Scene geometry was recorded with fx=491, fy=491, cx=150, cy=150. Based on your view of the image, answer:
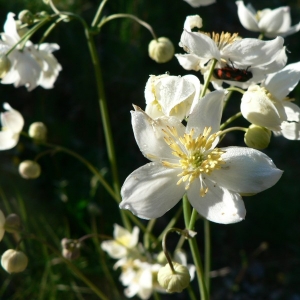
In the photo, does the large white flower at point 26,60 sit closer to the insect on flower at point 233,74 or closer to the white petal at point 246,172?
the insect on flower at point 233,74

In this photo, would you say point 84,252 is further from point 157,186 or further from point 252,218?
point 157,186

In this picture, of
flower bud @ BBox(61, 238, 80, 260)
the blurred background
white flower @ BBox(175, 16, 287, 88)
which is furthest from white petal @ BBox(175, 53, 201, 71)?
the blurred background

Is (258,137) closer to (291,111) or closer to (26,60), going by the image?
(291,111)

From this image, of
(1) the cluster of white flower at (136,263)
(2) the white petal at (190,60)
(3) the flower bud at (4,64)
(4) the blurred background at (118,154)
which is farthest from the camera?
(4) the blurred background at (118,154)

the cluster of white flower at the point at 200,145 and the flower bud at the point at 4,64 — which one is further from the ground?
the flower bud at the point at 4,64

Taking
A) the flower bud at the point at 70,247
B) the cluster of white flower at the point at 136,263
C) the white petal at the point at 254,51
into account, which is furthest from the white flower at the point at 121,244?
the white petal at the point at 254,51

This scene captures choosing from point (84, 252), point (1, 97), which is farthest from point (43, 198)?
point (1, 97)

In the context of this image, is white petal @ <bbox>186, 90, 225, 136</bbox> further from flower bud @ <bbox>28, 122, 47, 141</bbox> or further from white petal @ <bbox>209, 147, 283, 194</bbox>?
flower bud @ <bbox>28, 122, 47, 141</bbox>
